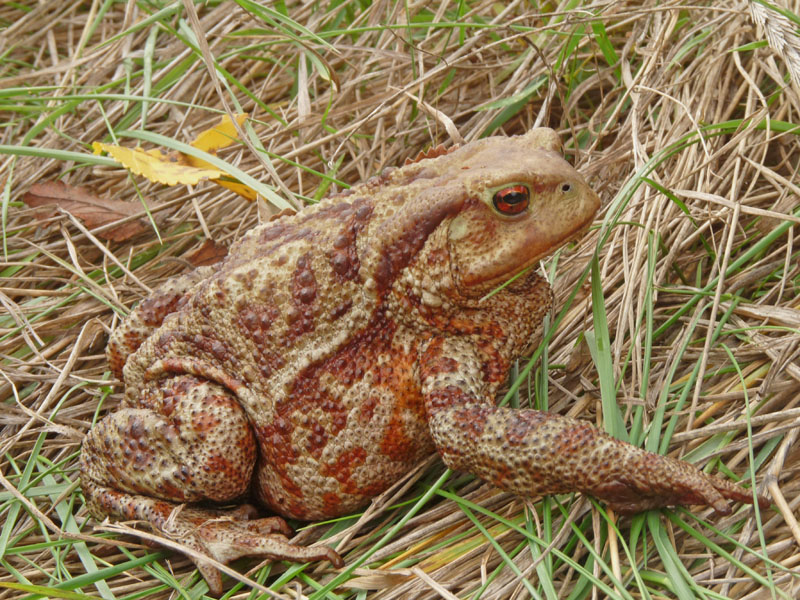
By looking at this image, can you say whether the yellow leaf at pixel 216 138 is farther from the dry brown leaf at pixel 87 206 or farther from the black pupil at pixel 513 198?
the black pupil at pixel 513 198

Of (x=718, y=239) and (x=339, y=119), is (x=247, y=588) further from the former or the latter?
(x=339, y=119)

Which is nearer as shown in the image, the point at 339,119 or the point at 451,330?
the point at 451,330

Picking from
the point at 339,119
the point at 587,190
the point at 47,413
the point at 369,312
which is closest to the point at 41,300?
the point at 47,413

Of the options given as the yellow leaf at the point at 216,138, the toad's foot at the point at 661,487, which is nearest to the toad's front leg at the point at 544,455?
the toad's foot at the point at 661,487

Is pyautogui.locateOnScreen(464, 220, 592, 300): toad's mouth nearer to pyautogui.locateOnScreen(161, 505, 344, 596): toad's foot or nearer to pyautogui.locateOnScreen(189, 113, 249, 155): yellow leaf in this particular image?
pyautogui.locateOnScreen(161, 505, 344, 596): toad's foot

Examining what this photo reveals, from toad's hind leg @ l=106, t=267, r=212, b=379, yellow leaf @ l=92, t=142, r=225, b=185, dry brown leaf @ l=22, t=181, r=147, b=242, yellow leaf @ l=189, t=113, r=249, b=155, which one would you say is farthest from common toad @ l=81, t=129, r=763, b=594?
dry brown leaf @ l=22, t=181, r=147, b=242

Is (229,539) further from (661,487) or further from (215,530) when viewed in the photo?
(661,487)
